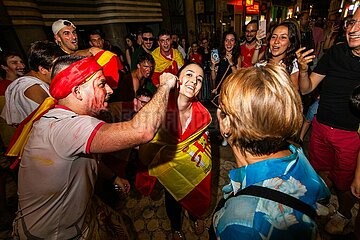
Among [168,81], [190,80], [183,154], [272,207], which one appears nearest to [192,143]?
[183,154]

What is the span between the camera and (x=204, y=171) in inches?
92.3

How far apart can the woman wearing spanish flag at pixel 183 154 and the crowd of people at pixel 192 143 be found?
0.04 feet

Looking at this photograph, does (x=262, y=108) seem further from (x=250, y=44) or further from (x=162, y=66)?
(x=250, y=44)

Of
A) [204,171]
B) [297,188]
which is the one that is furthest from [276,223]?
[204,171]

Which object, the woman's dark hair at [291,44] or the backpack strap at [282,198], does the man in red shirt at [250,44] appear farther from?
the backpack strap at [282,198]

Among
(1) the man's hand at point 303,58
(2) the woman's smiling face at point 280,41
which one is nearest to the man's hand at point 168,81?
(1) the man's hand at point 303,58

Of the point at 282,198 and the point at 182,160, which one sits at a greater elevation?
the point at 282,198

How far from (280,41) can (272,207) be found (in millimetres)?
2529

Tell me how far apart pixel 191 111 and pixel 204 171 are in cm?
77

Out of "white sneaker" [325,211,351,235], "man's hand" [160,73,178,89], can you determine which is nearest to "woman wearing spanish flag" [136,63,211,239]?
"man's hand" [160,73,178,89]

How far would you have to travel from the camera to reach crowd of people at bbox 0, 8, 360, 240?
91 centimetres

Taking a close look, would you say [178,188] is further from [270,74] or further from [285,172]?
[270,74]

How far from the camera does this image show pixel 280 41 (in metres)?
2.63

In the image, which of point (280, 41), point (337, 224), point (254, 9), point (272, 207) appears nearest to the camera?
point (272, 207)
